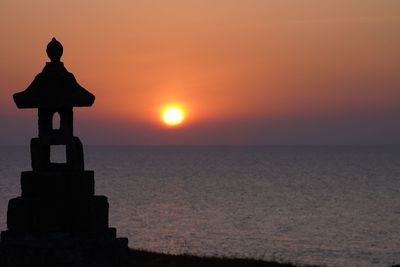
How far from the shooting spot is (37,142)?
1461 centimetres

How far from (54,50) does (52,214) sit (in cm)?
332

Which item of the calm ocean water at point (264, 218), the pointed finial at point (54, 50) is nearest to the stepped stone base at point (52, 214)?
the pointed finial at point (54, 50)

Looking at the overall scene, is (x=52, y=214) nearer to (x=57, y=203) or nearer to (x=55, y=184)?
(x=57, y=203)

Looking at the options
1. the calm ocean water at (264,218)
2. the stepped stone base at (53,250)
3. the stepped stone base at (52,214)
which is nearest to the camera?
the stepped stone base at (53,250)

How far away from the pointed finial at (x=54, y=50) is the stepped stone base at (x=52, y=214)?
113 inches

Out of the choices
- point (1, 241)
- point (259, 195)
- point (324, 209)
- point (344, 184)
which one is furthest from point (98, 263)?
point (344, 184)

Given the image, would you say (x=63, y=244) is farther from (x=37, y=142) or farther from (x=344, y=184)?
(x=344, y=184)

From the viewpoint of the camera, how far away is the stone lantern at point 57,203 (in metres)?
13.8

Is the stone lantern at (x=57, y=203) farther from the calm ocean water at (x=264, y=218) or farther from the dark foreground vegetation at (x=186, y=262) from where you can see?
the calm ocean water at (x=264, y=218)

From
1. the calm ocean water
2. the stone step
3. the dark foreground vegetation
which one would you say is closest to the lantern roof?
the stone step

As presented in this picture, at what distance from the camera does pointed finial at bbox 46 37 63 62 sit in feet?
47.6

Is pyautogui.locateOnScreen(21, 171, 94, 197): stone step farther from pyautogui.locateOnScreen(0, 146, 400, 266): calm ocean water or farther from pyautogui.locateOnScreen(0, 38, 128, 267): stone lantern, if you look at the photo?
pyautogui.locateOnScreen(0, 146, 400, 266): calm ocean water

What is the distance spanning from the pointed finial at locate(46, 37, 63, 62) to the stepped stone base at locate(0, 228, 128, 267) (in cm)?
356

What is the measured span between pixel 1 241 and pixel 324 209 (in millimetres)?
86909
